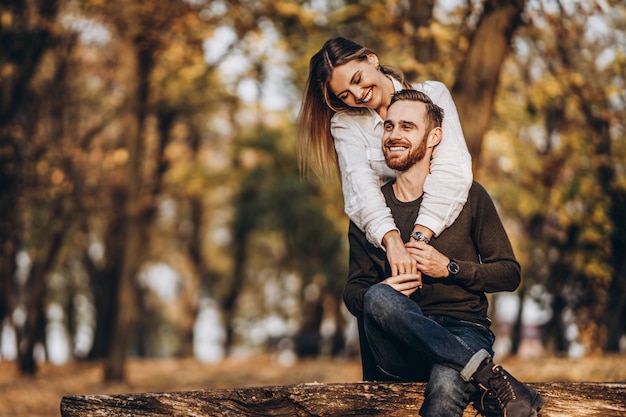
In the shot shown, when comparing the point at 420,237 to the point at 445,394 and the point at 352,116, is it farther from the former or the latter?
the point at 352,116

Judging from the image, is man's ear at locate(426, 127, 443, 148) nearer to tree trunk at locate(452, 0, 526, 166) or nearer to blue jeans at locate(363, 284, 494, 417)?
blue jeans at locate(363, 284, 494, 417)

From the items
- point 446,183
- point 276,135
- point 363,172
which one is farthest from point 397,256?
point 276,135

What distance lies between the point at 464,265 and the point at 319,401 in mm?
963

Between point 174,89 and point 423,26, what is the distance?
425 inches

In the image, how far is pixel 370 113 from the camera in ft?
17.6

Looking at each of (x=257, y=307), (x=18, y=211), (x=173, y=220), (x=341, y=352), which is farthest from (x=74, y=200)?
(x=257, y=307)

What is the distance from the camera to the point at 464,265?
4645 millimetres

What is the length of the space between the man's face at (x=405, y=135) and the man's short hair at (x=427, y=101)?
0.03m

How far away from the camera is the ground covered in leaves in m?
11.0

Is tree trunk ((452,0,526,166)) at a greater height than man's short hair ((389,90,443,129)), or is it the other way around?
tree trunk ((452,0,526,166))

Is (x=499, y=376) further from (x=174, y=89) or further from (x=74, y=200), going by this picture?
(x=174, y=89)

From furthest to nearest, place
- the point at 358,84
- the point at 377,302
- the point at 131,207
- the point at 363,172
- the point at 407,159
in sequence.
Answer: the point at 131,207 < the point at 358,84 < the point at 363,172 < the point at 407,159 < the point at 377,302

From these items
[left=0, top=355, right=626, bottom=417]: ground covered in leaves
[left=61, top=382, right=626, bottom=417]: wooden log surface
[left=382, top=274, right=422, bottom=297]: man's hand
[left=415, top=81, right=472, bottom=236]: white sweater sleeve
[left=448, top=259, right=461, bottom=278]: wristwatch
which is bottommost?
Result: [left=0, top=355, right=626, bottom=417]: ground covered in leaves

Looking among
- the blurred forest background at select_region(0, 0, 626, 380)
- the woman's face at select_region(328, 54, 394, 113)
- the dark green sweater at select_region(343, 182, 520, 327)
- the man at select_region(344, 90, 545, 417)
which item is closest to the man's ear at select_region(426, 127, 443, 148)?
the man at select_region(344, 90, 545, 417)
